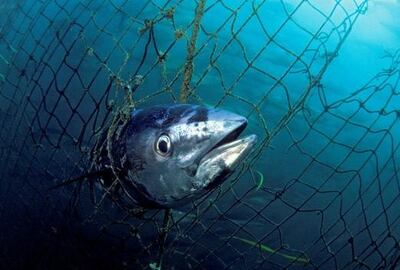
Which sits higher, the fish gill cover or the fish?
the fish gill cover

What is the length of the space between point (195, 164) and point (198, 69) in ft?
75.3

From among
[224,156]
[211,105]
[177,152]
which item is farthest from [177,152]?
[211,105]

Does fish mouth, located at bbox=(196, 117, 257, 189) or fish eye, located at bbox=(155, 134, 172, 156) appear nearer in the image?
fish mouth, located at bbox=(196, 117, 257, 189)

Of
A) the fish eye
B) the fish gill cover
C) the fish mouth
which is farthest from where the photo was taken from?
the fish gill cover

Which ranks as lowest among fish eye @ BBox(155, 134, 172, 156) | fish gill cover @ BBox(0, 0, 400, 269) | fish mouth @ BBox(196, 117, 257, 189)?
fish mouth @ BBox(196, 117, 257, 189)

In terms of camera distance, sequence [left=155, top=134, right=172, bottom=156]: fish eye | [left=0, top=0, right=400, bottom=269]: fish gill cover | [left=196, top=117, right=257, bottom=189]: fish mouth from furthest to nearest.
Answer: [left=0, top=0, right=400, bottom=269]: fish gill cover
[left=155, top=134, right=172, bottom=156]: fish eye
[left=196, top=117, right=257, bottom=189]: fish mouth

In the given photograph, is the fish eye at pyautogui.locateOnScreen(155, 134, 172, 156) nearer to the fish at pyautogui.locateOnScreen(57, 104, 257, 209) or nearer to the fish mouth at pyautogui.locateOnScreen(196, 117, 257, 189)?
the fish at pyautogui.locateOnScreen(57, 104, 257, 209)

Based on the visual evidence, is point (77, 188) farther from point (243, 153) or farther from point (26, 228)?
point (26, 228)

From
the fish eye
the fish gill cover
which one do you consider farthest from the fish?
the fish gill cover

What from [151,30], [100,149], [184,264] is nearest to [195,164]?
[100,149]

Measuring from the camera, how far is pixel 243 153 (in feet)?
4.85

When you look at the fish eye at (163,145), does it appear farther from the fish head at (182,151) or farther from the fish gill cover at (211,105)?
the fish gill cover at (211,105)

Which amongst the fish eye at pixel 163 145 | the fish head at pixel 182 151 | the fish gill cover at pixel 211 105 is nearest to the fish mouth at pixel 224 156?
the fish head at pixel 182 151

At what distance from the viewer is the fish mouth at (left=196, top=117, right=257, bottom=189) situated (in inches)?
57.9
